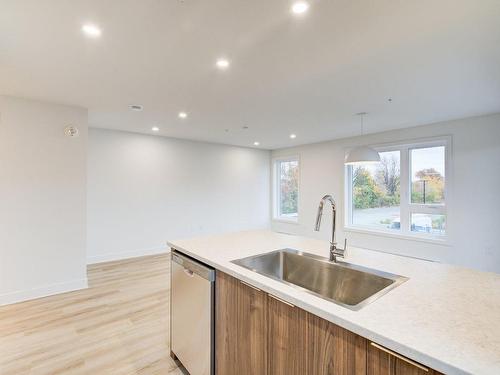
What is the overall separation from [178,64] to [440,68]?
2.44 m

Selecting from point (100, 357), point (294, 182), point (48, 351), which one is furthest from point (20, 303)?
point (294, 182)

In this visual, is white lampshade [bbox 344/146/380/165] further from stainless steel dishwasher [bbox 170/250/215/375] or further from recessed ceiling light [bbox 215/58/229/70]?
stainless steel dishwasher [bbox 170/250/215/375]

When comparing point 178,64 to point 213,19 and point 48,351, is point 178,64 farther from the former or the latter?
point 48,351

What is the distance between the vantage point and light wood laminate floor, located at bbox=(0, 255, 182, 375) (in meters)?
2.04

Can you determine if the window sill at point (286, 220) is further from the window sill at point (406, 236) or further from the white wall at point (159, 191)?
the window sill at point (406, 236)

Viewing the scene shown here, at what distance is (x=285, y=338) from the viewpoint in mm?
1204

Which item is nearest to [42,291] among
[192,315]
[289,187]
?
[192,315]

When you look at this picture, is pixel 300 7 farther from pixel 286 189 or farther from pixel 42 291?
pixel 286 189

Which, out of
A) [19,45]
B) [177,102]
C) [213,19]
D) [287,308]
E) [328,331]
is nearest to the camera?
[328,331]

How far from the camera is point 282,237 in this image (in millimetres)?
2471

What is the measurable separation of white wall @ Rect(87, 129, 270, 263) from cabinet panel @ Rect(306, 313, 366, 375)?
4.76m

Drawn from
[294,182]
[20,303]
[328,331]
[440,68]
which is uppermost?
[440,68]

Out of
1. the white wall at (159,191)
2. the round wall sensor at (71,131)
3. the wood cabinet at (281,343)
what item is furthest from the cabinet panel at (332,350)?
the white wall at (159,191)

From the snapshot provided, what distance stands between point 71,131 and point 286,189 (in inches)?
208
